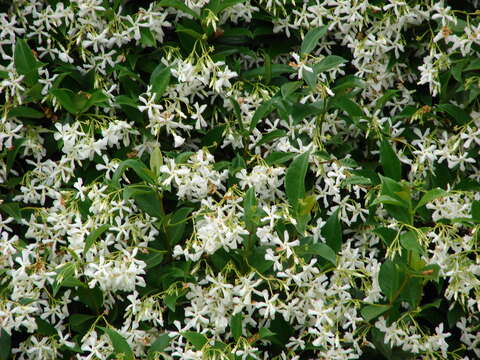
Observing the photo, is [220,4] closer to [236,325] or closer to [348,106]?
[348,106]

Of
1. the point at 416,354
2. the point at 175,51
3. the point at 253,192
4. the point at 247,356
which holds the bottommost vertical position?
the point at 416,354

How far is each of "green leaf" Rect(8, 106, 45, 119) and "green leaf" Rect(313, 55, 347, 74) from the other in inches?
36.1

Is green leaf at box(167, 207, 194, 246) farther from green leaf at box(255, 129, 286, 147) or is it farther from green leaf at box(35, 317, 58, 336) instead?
green leaf at box(35, 317, 58, 336)

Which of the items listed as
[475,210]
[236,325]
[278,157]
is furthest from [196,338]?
[475,210]

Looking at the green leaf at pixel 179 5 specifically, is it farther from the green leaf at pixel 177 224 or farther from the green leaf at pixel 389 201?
the green leaf at pixel 389 201

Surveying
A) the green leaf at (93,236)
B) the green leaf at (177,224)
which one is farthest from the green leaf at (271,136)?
the green leaf at (93,236)

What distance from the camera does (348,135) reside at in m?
2.28

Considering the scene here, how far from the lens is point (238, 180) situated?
2.08 meters

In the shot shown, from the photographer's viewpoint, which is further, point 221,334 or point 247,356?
point 221,334

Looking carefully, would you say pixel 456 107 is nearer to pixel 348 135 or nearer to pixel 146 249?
pixel 348 135

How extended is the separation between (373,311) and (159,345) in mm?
621

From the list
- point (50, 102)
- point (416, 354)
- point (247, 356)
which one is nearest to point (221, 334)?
point (247, 356)

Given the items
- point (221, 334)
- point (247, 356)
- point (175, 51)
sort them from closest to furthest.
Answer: point (247, 356), point (221, 334), point (175, 51)

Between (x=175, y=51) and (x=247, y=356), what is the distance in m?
1.00
